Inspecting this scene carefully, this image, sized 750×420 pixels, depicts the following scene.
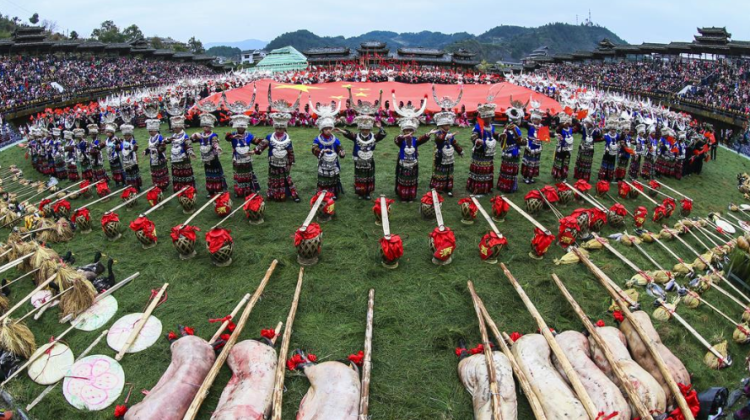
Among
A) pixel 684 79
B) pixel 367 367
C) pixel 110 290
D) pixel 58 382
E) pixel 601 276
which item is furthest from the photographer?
pixel 684 79

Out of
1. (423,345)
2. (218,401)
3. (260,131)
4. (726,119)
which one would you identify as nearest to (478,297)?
(423,345)

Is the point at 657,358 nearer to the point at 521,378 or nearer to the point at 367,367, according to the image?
the point at 521,378

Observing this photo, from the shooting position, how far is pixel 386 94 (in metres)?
24.1

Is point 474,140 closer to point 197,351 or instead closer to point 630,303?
point 630,303

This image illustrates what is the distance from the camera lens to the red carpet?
2045cm

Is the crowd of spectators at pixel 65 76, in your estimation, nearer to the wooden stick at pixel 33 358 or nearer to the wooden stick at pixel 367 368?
the wooden stick at pixel 33 358

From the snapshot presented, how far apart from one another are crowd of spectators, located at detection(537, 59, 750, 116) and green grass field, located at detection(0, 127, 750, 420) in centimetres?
1964

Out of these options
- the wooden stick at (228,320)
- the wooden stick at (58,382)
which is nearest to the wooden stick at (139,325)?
the wooden stick at (58,382)

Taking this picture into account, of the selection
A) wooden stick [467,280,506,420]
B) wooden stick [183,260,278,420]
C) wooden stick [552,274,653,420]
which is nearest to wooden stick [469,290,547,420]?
wooden stick [467,280,506,420]

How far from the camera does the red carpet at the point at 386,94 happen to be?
20453 mm

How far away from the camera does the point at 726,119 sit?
20.0 metres

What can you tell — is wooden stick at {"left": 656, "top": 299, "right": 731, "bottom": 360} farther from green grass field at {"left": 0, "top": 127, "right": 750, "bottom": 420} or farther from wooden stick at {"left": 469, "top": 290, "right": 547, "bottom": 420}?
wooden stick at {"left": 469, "top": 290, "right": 547, "bottom": 420}

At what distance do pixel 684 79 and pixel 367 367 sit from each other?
3663 centimetres

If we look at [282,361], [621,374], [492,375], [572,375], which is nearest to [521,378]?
[492,375]
